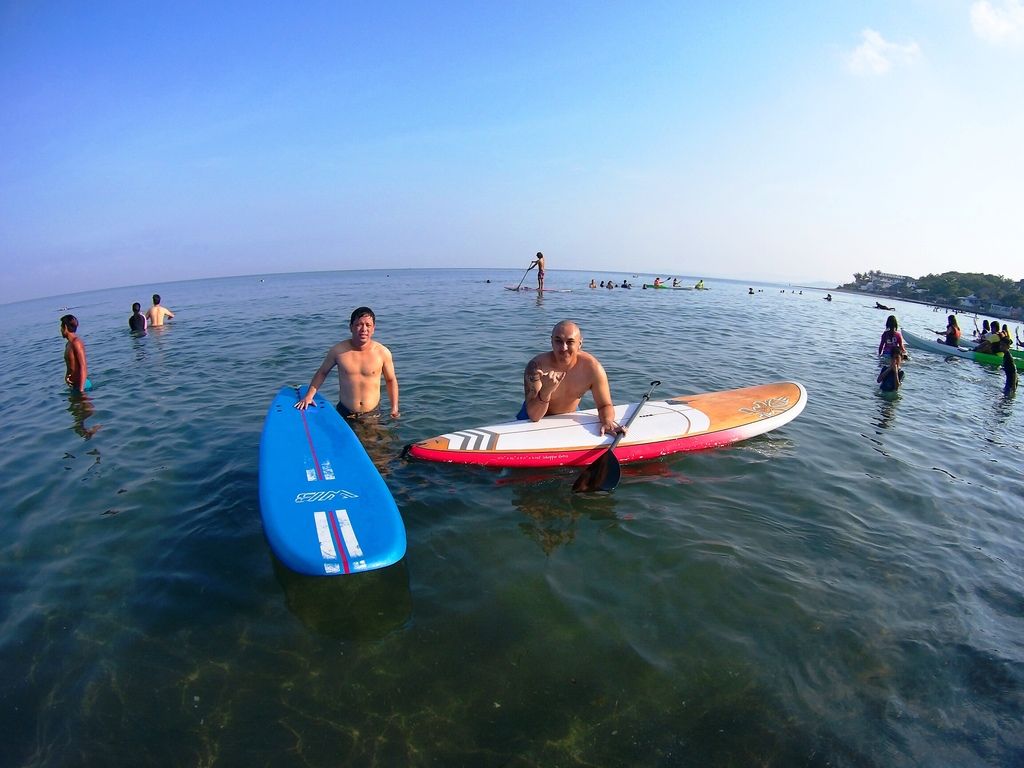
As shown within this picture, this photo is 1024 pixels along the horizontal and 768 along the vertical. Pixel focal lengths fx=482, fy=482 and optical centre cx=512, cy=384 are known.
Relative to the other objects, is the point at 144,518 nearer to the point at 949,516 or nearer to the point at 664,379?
the point at 949,516

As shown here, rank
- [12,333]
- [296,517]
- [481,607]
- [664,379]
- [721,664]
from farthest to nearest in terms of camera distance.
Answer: [12,333]
[664,379]
[296,517]
[481,607]
[721,664]

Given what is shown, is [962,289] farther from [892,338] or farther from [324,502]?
[324,502]

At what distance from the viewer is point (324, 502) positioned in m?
4.07

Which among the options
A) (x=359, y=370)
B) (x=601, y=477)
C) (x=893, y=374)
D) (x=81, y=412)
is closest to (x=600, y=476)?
(x=601, y=477)

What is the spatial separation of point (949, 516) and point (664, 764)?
4.76 m

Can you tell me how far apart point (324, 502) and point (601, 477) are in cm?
282

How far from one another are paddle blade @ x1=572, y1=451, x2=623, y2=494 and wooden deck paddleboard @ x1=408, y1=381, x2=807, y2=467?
38 centimetres

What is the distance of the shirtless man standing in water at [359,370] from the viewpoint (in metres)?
6.35

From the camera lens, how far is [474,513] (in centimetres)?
485

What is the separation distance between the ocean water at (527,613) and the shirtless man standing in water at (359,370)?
593 mm

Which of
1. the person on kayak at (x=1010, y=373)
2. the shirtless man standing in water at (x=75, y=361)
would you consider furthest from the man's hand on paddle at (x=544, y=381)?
the person on kayak at (x=1010, y=373)

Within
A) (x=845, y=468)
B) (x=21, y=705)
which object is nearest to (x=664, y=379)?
(x=845, y=468)

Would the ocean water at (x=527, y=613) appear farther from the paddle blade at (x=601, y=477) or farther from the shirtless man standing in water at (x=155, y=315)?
the shirtless man standing in water at (x=155, y=315)

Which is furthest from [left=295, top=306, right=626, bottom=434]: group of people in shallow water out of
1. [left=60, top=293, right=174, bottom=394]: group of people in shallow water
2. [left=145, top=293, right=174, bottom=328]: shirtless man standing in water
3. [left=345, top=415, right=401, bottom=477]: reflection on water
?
[left=145, top=293, right=174, bottom=328]: shirtless man standing in water
